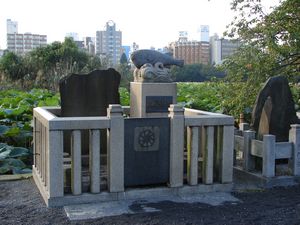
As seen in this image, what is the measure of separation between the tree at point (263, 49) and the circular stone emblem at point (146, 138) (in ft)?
12.3

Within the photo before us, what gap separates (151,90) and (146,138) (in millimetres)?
1172

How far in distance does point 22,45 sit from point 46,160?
81.4m

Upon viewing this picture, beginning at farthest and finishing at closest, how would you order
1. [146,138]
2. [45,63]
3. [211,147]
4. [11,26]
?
1. [11,26]
2. [45,63]
3. [211,147]
4. [146,138]

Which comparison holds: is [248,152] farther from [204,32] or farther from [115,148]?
[204,32]

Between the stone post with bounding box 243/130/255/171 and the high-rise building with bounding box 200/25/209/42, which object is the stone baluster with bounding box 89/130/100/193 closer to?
the stone post with bounding box 243/130/255/171

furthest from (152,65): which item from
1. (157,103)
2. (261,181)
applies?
(261,181)

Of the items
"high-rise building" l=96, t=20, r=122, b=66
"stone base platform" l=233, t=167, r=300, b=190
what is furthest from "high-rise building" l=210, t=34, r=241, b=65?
"high-rise building" l=96, t=20, r=122, b=66

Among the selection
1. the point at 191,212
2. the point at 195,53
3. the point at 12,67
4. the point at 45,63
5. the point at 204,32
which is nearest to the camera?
the point at 191,212

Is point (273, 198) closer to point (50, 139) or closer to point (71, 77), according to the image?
point (50, 139)

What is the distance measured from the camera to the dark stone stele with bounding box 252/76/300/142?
717 centimetres

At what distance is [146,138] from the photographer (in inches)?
232

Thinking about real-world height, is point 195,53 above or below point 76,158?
Answer: above

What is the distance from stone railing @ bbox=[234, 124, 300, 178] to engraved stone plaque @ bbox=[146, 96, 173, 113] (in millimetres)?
1337

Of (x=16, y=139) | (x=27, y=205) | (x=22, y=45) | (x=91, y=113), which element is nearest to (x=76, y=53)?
(x=16, y=139)
